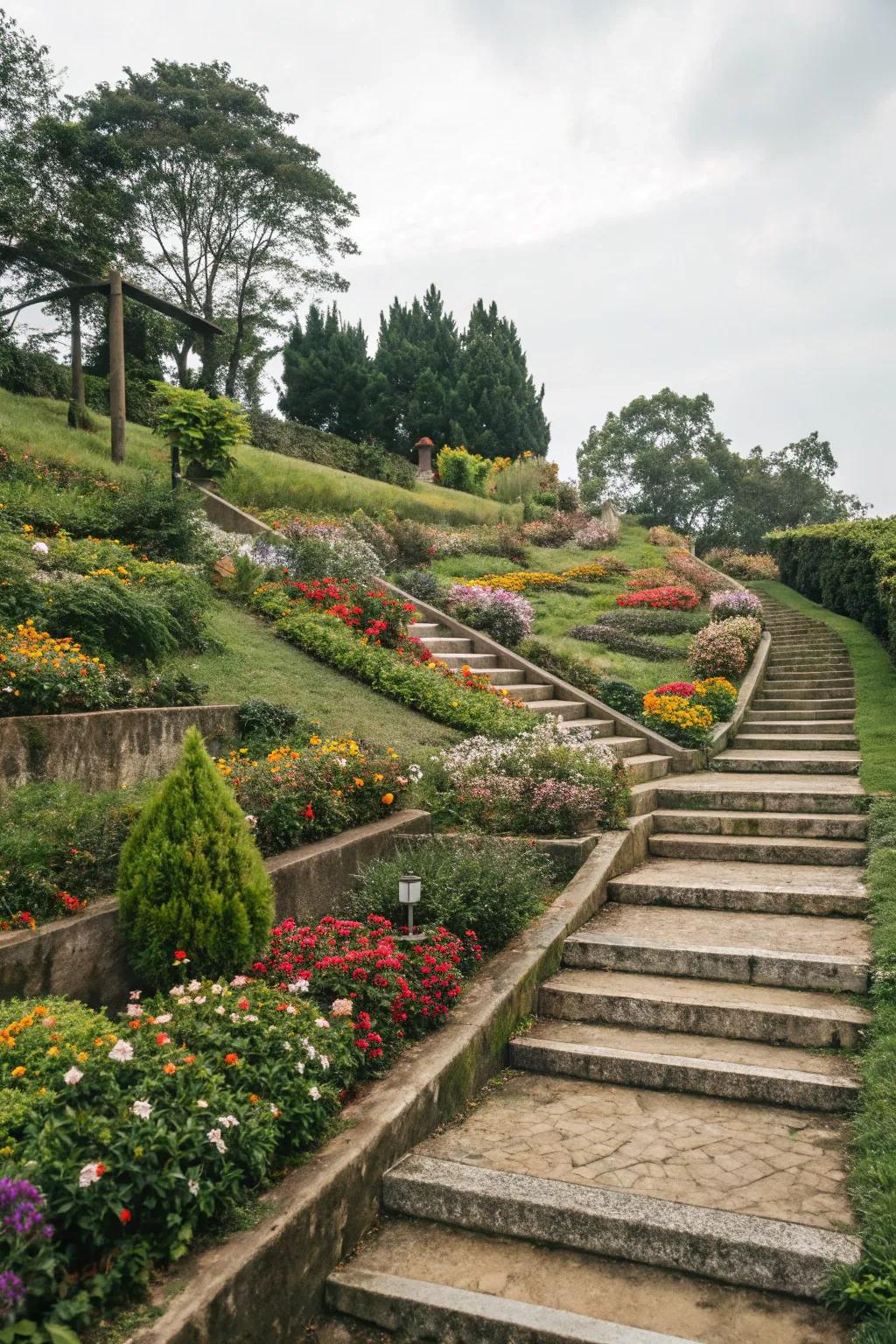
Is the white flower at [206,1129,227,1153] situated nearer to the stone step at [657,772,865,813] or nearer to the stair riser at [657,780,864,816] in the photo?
the stair riser at [657,780,864,816]

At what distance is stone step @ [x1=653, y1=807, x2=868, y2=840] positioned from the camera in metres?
7.29

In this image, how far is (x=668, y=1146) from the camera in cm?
390

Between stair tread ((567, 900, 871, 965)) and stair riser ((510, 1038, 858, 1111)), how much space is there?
107 cm

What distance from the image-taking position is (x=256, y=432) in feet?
88.2

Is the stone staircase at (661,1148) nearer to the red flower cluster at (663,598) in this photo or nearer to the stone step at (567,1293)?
the stone step at (567,1293)

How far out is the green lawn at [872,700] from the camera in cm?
845

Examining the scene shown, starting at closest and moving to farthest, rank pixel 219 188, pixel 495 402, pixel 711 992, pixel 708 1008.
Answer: pixel 708 1008 < pixel 711 992 < pixel 219 188 < pixel 495 402

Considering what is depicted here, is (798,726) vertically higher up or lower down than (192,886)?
higher up

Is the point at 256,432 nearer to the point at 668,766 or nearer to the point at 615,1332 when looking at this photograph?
the point at 668,766

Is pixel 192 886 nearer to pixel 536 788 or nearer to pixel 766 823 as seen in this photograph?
pixel 536 788

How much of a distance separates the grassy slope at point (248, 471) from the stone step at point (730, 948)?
9.69m

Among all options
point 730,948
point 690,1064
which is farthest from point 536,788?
point 690,1064

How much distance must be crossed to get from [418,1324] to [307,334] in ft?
137

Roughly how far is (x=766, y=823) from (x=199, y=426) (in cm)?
1030
